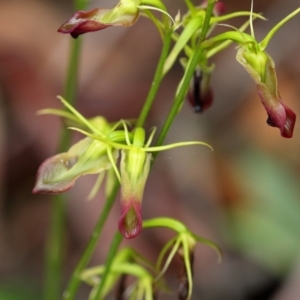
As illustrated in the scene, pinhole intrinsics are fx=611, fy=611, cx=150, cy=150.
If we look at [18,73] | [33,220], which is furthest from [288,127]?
[18,73]

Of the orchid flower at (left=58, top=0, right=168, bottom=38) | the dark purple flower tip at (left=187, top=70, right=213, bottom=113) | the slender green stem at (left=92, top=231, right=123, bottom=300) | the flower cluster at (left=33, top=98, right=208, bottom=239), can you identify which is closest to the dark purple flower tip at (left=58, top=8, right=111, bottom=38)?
the orchid flower at (left=58, top=0, right=168, bottom=38)

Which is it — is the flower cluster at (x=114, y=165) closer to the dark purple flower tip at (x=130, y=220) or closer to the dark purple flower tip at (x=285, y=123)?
the dark purple flower tip at (x=130, y=220)

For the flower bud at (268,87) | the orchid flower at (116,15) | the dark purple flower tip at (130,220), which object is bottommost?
the dark purple flower tip at (130,220)

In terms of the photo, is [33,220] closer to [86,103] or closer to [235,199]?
[86,103]

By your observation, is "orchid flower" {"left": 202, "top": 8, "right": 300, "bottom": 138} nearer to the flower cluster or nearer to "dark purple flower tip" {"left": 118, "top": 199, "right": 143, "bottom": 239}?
the flower cluster

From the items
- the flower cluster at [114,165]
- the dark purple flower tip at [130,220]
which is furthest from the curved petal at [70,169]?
the dark purple flower tip at [130,220]

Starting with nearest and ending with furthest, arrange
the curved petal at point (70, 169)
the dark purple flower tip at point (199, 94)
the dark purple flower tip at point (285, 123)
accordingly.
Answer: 1. the dark purple flower tip at point (285, 123)
2. the curved petal at point (70, 169)
3. the dark purple flower tip at point (199, 94)

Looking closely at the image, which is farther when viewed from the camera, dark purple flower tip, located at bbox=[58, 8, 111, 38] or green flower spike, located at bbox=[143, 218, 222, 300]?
green flower spike, located at bbox=[143, 218, 222, 300]

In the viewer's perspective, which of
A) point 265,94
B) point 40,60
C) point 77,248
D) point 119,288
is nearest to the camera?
point 265,94
